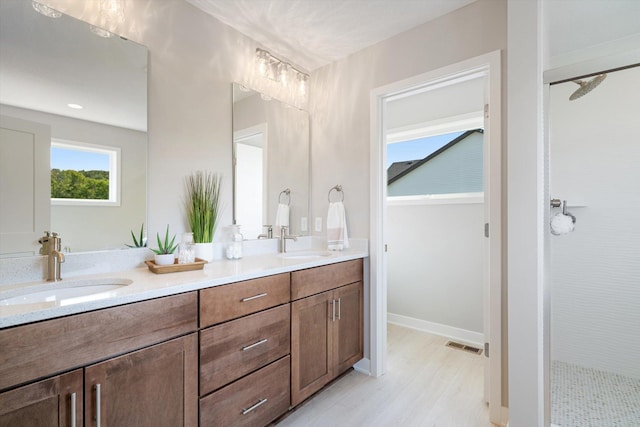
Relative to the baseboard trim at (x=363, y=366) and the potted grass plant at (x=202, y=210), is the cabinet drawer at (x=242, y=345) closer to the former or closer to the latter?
the potted grass plant at (x=202, y=210)

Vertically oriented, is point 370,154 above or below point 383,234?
above

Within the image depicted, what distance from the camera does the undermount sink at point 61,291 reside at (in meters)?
1.12

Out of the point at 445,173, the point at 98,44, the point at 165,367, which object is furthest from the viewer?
the point at 445,173

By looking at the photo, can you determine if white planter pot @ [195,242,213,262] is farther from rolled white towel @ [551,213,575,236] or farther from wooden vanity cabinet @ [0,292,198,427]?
rolled white towel @ [551,213,575,236]

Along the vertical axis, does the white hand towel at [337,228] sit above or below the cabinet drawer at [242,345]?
above

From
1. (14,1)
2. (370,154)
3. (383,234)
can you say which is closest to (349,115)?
(370,154)

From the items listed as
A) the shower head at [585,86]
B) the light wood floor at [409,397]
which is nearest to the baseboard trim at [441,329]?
the light wood floor at [409,397]

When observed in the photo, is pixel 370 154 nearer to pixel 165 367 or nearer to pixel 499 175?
pixel 499 175

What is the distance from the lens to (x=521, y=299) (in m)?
1.38

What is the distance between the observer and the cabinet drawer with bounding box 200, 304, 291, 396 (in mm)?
1297

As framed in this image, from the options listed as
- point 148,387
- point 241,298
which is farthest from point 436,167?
point 148,387

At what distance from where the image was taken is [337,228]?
237 cm

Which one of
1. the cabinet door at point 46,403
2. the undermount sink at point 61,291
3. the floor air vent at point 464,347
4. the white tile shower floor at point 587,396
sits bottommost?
the floor air vent at point 464,347

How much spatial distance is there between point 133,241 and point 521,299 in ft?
6.44
